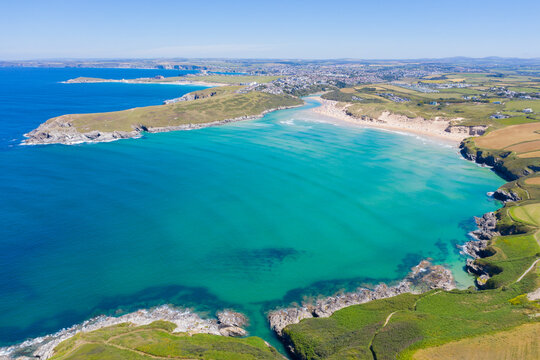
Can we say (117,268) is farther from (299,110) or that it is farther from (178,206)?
(299,110)

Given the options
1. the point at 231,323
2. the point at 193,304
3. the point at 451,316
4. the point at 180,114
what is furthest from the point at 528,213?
the point at 180,114

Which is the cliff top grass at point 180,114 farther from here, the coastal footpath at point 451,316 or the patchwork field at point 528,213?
the patchwork field at point 528,213

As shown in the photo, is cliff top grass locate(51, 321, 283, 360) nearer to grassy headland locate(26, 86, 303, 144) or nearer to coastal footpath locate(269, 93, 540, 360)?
coastal footpath locate(269, 93, 540, 360)

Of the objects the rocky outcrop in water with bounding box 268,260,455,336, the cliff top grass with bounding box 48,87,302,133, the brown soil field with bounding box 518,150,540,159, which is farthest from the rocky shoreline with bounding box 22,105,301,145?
the brown soil field with bounding box 518,150,540,159

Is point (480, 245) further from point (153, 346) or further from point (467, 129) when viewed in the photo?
point (467, 129)

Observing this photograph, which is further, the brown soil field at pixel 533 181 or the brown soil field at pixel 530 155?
the brown soil field at pixel 530 155

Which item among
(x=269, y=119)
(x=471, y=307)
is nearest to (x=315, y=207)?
(x=471, y=307)

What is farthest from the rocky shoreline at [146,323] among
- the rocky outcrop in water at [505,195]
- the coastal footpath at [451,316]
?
the rocky outcrop in water at [505,195]
